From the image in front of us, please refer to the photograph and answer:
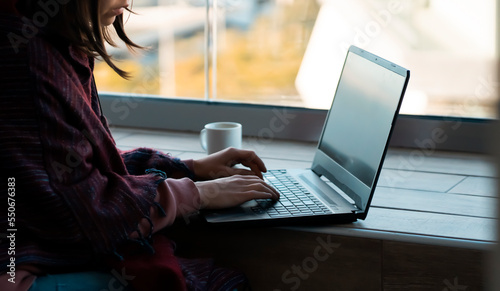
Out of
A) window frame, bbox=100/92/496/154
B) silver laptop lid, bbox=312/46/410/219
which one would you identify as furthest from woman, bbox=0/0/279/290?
window frame, bbox=100/92/496/154

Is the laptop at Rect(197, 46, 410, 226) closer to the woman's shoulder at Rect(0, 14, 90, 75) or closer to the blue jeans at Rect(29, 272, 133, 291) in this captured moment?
the blue jeans at Rect(29, 272, 133, 291)

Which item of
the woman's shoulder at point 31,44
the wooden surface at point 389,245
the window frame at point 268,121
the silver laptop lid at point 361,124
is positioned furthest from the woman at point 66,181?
the window frame at point 268,121

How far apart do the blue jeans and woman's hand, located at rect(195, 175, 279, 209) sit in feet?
0.63

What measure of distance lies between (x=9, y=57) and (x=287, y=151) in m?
0.79

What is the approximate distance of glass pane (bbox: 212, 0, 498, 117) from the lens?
57.8 inches

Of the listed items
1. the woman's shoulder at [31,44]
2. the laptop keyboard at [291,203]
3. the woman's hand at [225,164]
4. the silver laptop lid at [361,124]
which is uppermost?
the woman's shoulder at [31,44]

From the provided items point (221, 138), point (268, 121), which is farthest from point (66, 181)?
point (268, 121)

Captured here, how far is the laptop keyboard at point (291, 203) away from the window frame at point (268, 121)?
0.39 m

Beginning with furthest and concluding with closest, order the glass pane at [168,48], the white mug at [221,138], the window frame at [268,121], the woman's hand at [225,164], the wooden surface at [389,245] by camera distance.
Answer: the glass pane at [168,48], the window frame at [268,121], the white mug at [221,138], the woman's hand at [225,164], the wooden surface at [389,245]

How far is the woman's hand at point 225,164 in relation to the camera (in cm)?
122

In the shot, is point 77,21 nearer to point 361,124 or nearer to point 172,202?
point 172,202

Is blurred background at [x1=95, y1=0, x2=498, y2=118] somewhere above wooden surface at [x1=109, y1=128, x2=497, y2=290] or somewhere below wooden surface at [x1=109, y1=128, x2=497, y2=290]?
above

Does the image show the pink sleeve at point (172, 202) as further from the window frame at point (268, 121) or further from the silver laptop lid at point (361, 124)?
the window frame at point (268, 121)

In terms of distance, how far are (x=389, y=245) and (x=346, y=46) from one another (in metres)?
0.67
